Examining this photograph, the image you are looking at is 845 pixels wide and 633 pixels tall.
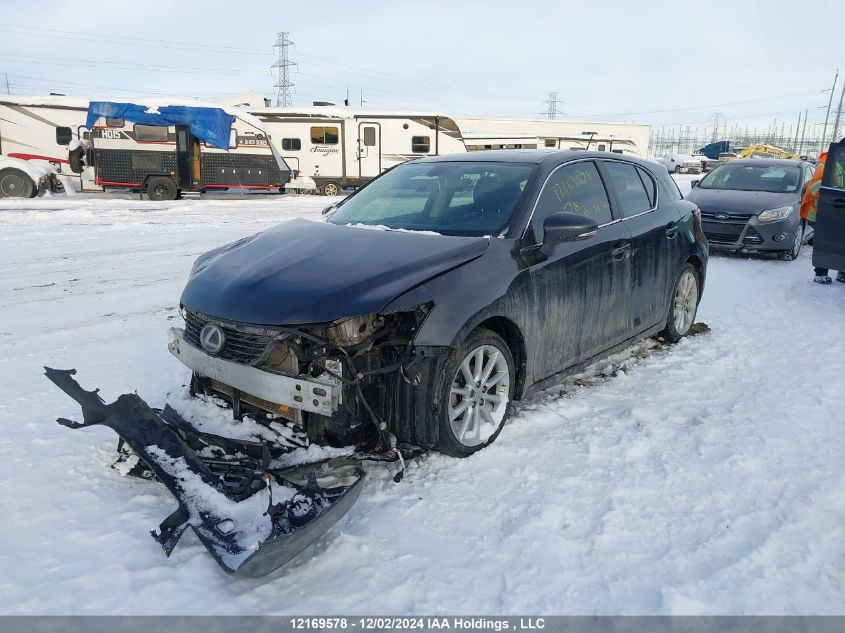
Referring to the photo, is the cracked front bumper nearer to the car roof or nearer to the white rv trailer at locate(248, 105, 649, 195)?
the car roof

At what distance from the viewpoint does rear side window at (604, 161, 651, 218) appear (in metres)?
4.95

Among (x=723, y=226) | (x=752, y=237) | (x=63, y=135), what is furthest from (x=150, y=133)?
(x=752, y=237)

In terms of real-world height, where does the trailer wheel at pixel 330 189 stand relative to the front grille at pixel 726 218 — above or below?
below

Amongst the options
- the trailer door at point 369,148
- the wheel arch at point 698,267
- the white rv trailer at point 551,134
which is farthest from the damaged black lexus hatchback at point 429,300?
the white rv trailer at point 551,134

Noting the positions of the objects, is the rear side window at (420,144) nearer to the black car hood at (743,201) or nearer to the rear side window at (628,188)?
the black car hood at (743,201)

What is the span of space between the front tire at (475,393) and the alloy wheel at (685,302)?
8.93ft

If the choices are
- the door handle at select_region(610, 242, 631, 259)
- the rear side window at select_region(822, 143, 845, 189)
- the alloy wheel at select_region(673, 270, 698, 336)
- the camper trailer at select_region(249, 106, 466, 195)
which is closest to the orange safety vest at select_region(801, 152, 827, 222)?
the rear side window at select_region(822, 143, 845, 189)

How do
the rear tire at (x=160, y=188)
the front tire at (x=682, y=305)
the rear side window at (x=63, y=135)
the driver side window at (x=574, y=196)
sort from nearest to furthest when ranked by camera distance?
the driver side window at (x=574, y=196) → the front tire at (x=682, y=305) → the rear tire at (x=160, y=188) → the rear side window at (x=63, y=135)

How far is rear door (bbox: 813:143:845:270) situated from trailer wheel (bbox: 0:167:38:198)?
798 inches

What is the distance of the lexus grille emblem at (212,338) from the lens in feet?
10.8

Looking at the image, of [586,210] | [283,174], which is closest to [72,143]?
[283,174]

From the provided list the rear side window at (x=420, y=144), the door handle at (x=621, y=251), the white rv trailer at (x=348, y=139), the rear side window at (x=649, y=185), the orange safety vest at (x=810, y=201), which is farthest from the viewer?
the rear side window at (x=420, y=144)

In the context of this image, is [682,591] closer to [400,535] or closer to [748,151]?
[400,535]

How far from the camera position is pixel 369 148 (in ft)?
77.7
